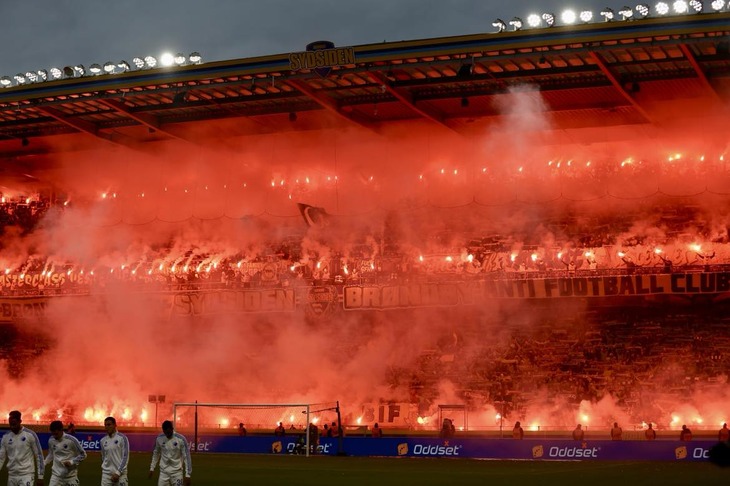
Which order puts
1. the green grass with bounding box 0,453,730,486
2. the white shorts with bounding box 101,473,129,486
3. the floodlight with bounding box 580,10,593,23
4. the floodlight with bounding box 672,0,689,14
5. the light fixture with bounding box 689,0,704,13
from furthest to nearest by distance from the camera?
the floodlight with bounding box 580,10,593,23 < the floodlight with bounding box 672,0,689,14 < the light fixture with bounding box 689,0,704,13 < the green grass with bounding box 0,453,730,486 < the white shorts with bounding box 101,473,129,486

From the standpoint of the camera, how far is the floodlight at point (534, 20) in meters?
25.2

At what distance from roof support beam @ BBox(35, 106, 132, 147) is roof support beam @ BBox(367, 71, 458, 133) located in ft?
38.8

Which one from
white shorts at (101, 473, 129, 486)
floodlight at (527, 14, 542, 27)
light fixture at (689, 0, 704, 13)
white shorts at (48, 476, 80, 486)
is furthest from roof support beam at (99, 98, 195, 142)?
white shorts at (48, 476, 80, 486)

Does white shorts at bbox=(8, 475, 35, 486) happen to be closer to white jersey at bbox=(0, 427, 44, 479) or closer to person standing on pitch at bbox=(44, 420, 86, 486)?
white jersey at bbox=(0, 427, 44, 479)

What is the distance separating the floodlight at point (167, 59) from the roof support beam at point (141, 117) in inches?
104

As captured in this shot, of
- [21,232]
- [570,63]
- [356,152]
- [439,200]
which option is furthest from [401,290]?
[21,232]

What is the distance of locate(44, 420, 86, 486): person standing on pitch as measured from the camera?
44.9ft

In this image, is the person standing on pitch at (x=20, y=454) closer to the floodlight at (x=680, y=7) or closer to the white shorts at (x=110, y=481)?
the white shorts at (x=110, y=481)

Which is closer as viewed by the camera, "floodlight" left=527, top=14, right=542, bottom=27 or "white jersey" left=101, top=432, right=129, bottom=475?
"white jersey" left=101, top=432, right=129, bottom=475


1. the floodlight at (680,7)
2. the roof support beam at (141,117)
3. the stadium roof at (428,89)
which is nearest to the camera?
the floodlight at (680,7)

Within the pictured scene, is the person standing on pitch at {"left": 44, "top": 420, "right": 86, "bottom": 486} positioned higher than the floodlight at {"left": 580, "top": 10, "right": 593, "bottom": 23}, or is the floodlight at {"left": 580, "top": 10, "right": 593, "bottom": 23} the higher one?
the floodlight at {"left": 580, "top": 10, "right": 593, "bottom": 23}

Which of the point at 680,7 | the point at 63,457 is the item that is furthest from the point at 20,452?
the point at 680,7

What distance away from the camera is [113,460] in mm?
14344

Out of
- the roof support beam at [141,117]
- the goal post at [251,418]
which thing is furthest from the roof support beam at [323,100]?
the goal post at [251,418]
